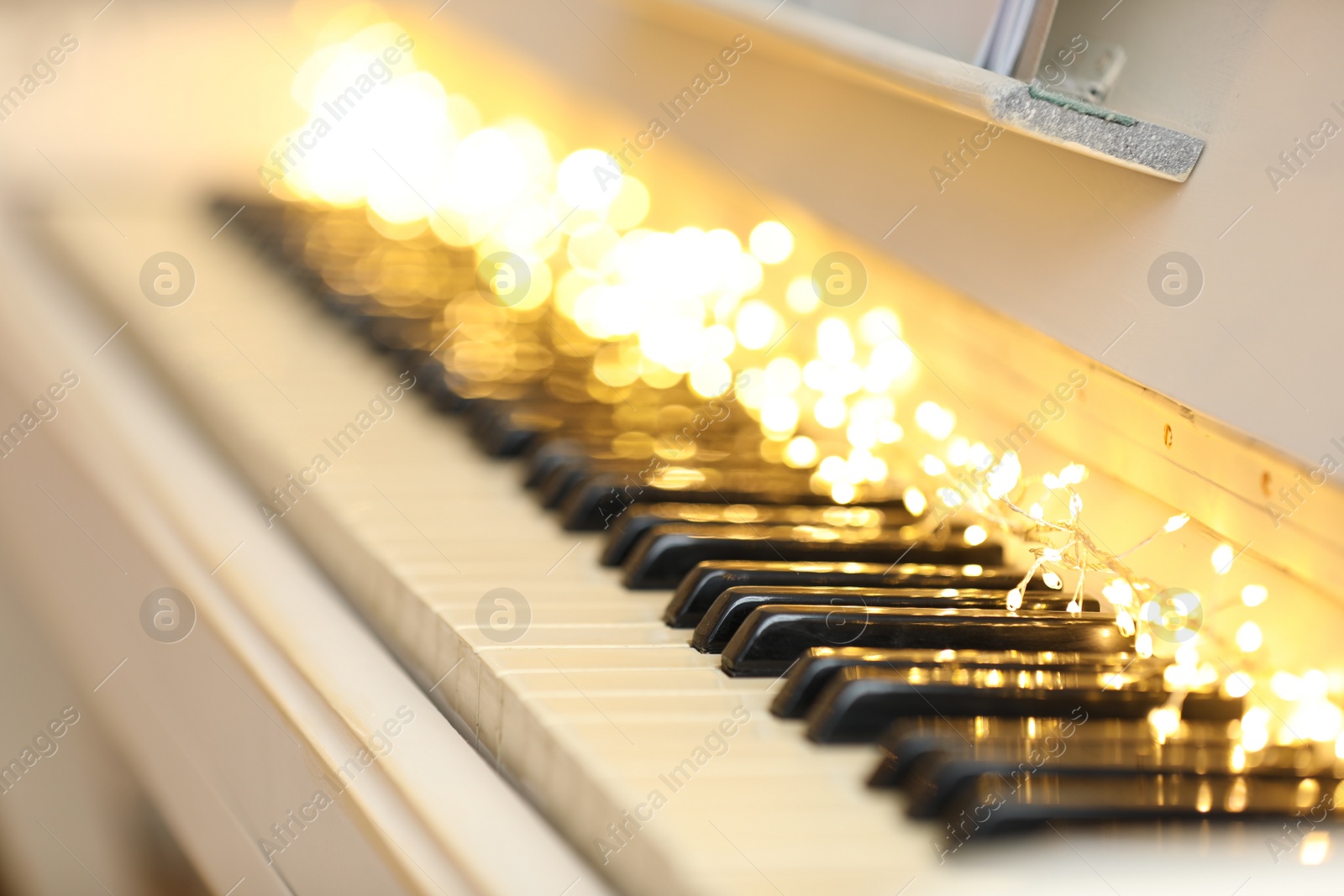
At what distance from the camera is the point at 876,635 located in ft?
4.18

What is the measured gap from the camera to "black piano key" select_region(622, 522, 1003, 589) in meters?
1.48

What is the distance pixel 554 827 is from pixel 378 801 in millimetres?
202

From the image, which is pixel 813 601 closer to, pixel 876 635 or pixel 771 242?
pixel 876 635

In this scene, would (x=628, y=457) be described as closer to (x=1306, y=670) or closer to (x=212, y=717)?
(x=212, y=717)

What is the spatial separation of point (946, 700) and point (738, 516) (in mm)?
499

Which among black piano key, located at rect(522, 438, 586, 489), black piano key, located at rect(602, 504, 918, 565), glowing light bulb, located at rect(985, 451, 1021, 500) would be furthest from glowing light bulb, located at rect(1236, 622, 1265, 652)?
black piano key, located at rect(522, 438, 586, 489)

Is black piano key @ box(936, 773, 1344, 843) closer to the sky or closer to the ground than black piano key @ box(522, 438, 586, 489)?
closer to the ground

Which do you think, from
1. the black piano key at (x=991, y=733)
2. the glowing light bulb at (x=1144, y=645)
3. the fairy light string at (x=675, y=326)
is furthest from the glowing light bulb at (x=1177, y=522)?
the black piano key at (x=991, y=733)

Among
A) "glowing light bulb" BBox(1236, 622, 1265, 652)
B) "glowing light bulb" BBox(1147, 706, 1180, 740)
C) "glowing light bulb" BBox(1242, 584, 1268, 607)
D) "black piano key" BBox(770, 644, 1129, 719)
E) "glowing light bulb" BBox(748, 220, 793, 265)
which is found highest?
"glowing light bulb" BBox(748, 220, 793, 265)

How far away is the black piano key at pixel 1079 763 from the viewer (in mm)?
1011

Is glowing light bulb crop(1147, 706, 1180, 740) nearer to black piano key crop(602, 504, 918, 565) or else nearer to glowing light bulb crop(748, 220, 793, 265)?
black piano key crop(602, 504, 918, 565)

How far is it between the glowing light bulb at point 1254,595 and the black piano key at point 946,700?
133mm

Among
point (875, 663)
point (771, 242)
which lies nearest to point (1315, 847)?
point (875, 663)

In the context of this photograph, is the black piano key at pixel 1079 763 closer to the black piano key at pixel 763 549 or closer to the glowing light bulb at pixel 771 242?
the black piano key at pixel 763 549
